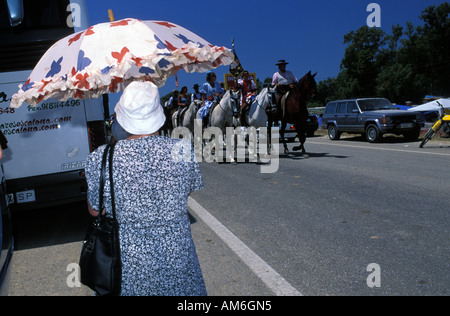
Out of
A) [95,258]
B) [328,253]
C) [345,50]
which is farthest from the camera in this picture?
[345,50]

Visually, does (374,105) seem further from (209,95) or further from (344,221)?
(344,221)

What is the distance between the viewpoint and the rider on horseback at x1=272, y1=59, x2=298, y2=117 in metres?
14.4

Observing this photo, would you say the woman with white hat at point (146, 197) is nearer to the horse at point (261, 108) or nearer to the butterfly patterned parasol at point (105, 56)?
the butterfly patterned parasol at point (105, 56)

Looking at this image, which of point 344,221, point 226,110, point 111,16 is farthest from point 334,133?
point 111,16

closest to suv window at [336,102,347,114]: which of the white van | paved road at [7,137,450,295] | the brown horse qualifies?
the brown horse

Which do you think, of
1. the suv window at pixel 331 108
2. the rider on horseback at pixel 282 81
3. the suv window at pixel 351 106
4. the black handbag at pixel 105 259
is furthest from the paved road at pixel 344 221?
the suv window at pixel 331 108

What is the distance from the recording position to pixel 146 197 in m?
2.37

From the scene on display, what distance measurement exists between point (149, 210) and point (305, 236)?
11.8 feet

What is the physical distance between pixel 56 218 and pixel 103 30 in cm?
500

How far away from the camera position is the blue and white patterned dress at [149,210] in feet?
7.75
